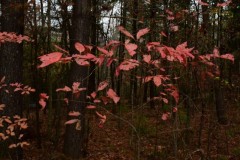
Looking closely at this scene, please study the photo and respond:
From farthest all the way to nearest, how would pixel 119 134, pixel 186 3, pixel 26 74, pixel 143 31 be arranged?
pixel 26 74, pixel 186 3, pixel 119 134, pixel 143 31

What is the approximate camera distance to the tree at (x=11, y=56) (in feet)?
A: 23.9

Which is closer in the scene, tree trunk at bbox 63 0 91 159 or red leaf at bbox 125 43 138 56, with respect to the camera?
red leaf at bbox 125 43 138 56

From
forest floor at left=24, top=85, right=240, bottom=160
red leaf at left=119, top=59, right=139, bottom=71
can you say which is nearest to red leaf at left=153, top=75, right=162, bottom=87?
red leaf at left=119, top=59, right=139, bottom=71

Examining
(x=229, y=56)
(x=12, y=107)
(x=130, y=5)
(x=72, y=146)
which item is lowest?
(x=72, y=146)

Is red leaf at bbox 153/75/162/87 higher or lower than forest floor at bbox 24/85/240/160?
higher

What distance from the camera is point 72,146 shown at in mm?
7699

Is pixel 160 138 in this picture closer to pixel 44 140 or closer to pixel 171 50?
pixel 44 140

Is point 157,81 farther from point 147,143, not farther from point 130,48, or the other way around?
point 147,143

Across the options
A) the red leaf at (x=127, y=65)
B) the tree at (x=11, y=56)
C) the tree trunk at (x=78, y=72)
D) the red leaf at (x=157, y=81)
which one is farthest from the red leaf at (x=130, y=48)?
the tree at (x=11, y=56)

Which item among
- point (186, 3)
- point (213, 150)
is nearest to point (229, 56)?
point (213, 150)

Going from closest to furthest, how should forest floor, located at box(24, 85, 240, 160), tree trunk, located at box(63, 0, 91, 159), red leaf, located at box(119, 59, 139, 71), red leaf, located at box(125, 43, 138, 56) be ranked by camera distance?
red leaf, located at box(125, 43, 138, 56) < red leaf, located at box(119, 59, 139, 71) < tree trunk, located at box(63, 0, 91, 159) < forest floor, located at box(24, 85, 240, 160)

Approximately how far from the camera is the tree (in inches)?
287

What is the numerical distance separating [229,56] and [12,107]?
6168mm

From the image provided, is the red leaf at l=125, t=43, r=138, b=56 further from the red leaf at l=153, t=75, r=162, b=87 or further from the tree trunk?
the tree trunk
